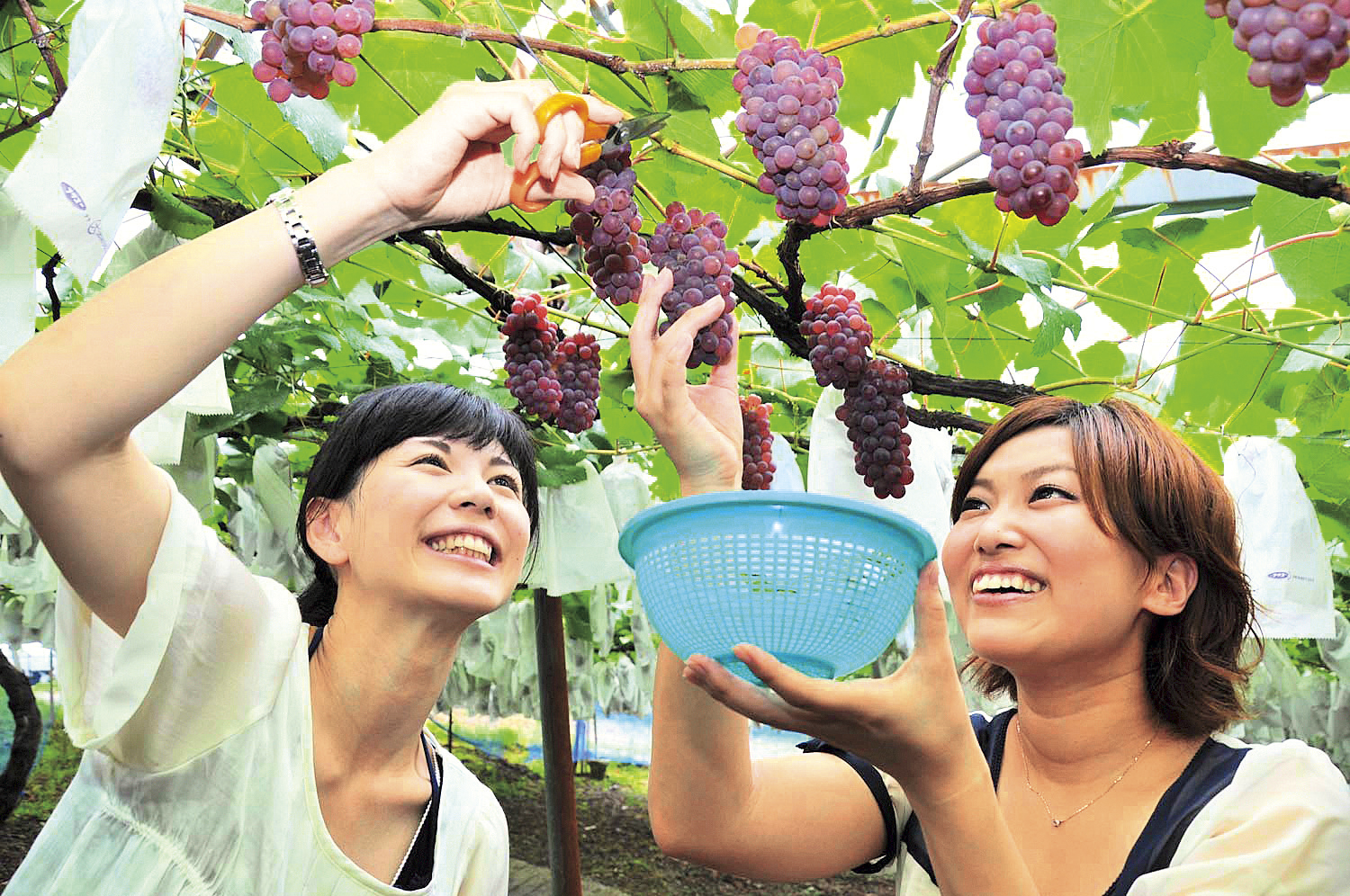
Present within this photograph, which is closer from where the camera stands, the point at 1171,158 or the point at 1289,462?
the point at 1171,158

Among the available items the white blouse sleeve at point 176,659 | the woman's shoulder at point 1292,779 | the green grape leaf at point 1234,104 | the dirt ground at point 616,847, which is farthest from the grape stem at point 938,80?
the dirt ground at point 616,847

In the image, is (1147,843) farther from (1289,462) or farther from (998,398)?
(1289,462)

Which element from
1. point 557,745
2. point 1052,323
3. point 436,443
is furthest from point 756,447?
point 557,745

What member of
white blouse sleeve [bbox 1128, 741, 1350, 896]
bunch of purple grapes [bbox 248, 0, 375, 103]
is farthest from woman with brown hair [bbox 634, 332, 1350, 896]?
bunch of purple grapes [bbox 248, 0, 375, 103]

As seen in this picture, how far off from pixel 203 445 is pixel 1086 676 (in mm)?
2084

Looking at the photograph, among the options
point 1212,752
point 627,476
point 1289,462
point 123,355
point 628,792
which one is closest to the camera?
point 123,355

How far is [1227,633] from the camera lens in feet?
4.83

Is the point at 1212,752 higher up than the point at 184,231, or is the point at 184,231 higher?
the point at 184,231

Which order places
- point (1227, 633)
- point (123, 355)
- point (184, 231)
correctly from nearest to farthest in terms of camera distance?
point (123, 355) → point (1227, 633) → point (184, 231)

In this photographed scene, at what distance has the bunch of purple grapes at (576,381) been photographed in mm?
2223

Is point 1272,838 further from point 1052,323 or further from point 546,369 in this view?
point 546,369

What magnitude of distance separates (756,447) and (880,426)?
9.8 inches

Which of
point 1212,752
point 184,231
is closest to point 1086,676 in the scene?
point 1212,752

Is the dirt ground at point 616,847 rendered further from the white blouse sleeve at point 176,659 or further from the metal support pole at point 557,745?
the white blouse sleeve at point 176,659
